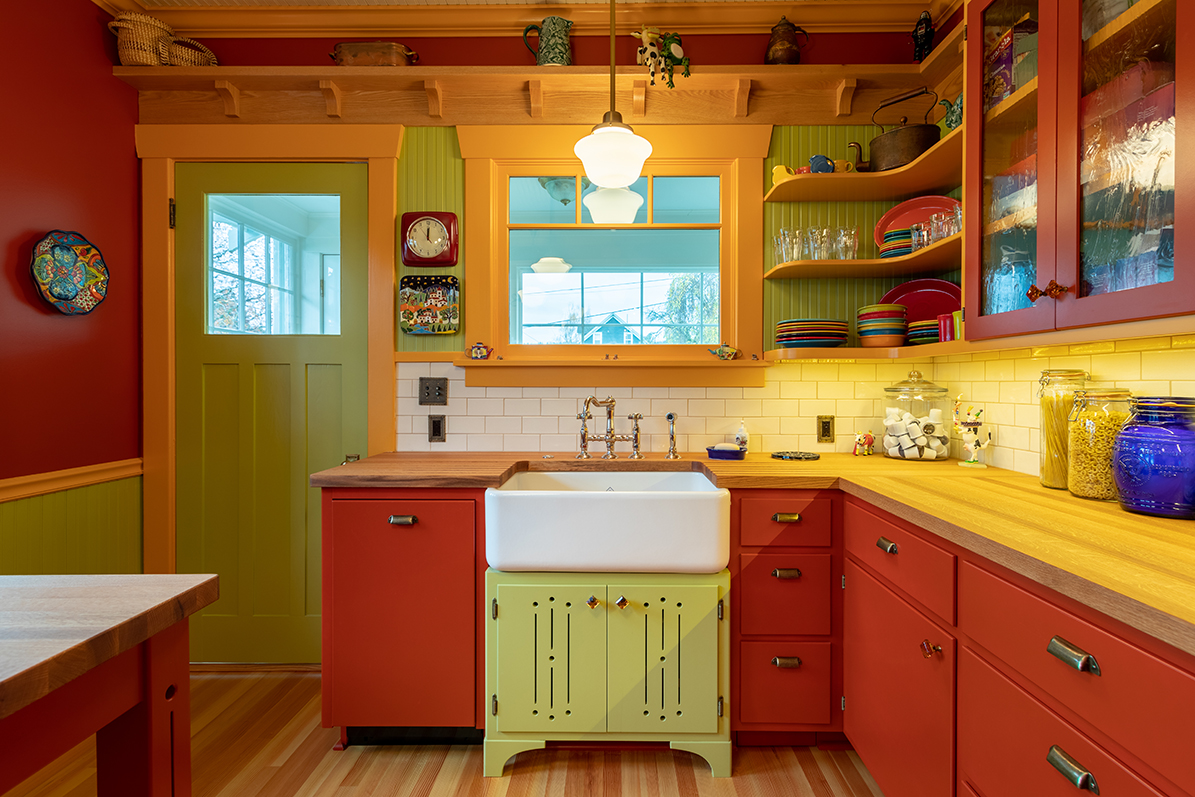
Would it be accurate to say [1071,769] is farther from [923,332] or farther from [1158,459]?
[923,332]

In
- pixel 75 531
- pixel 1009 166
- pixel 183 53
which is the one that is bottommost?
pixel 75 531

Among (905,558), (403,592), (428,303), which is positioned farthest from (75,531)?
(905,558)

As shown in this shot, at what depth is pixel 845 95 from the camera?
244 cm

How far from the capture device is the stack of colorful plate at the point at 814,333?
232cm

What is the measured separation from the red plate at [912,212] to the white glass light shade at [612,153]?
3.91 feet

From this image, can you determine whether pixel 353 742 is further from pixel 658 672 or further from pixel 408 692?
pixel 658 672

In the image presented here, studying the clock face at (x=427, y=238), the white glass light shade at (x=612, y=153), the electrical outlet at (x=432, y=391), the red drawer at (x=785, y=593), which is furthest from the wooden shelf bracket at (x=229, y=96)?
the red drawer at (x=785, y=593)

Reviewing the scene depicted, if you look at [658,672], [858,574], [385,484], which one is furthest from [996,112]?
[385,484]

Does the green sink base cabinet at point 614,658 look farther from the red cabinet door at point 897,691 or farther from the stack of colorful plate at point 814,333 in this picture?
the stack of colorful plate at point 814,333

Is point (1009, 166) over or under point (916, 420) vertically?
over

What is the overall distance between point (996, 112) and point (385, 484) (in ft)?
6.82

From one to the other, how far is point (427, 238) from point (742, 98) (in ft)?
4.68

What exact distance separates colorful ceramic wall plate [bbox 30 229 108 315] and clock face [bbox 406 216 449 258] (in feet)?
3.76

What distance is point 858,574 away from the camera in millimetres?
1752
